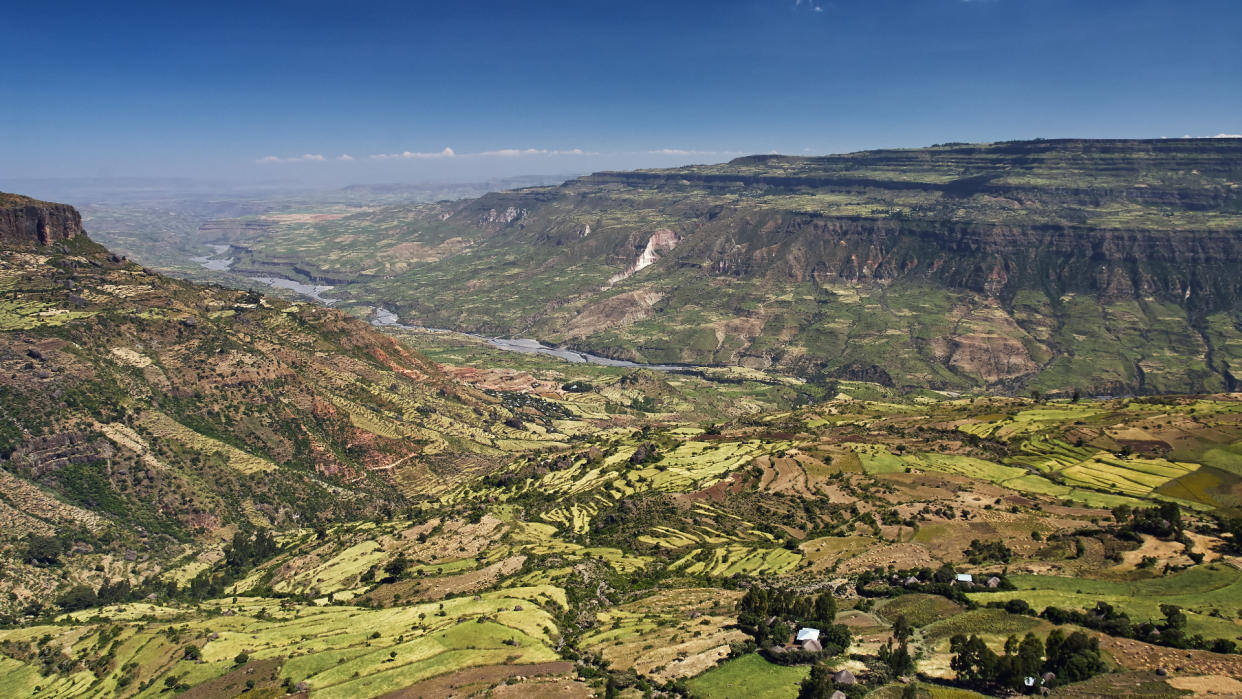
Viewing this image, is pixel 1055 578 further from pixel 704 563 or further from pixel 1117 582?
pixel 704 563

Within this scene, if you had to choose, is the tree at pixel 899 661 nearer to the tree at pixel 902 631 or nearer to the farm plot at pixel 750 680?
the tree at pixel 902 631

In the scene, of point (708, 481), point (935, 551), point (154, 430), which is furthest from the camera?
point (154, 430)

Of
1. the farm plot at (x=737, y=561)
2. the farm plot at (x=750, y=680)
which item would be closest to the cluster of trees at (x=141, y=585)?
the farm plot at (x=737, y=561)

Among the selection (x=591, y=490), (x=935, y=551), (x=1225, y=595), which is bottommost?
(x=591, y=490)

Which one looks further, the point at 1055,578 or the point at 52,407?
the point at 52,407

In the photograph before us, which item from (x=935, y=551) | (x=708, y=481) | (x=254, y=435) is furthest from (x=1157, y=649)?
(x=254, y=435)

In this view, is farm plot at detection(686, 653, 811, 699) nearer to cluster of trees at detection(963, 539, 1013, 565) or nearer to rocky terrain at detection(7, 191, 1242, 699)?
rocky terrain at detection(7, 191, 1242, 699)

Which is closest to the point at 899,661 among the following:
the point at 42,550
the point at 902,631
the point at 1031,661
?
the point at 902,631

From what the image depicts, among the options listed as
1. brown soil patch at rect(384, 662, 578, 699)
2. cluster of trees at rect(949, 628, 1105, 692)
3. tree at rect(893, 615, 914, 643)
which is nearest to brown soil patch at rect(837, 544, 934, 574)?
tree at rect(893, 615, 914, 643)

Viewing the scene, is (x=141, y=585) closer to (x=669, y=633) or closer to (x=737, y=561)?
(x=669, y=633)
